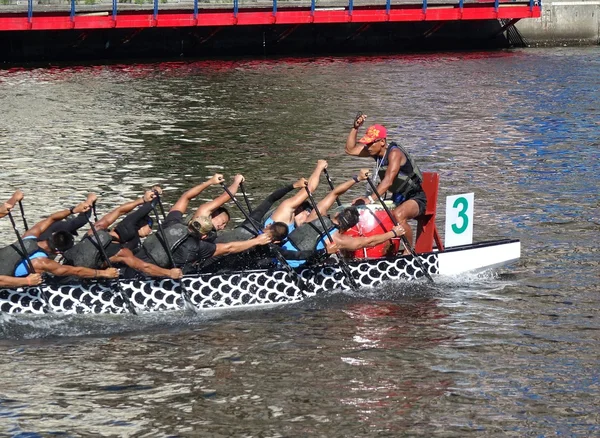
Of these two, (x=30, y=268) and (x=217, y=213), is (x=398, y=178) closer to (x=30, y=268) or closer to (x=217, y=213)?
(x=217, y=213)

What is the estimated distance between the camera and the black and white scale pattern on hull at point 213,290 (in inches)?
592

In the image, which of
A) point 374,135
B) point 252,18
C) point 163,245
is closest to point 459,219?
point 374,135

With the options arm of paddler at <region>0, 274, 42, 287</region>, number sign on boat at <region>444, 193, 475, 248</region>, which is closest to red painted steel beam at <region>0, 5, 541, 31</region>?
number sign on boat at <region>444, 193, 475, 248</region>

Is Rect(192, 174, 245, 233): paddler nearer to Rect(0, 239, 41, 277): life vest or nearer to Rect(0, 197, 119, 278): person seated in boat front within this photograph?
Rect(0, 197, 119, 278): person seated in boat front

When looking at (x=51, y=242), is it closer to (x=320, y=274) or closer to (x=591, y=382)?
(x=320, y=274)

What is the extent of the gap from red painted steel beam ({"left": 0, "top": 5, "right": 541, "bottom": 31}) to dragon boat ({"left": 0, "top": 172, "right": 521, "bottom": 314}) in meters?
25.9

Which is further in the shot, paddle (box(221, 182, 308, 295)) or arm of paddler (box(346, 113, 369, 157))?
arm of paddler (box(346, 113, 369, 157))

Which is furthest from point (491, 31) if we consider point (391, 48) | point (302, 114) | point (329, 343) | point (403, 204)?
point (329, 343)

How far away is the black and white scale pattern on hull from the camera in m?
15.0

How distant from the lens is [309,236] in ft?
53.6

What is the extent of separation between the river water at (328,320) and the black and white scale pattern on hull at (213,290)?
189mm

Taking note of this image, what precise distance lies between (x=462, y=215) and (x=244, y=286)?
3.73m

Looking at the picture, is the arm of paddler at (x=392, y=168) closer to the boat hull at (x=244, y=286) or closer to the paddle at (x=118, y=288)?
the boat hull at (x=244, y=286)

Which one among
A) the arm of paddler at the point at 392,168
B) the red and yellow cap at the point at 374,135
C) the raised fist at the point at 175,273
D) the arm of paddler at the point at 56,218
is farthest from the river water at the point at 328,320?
the red and yellow cap at the point at 374,135
